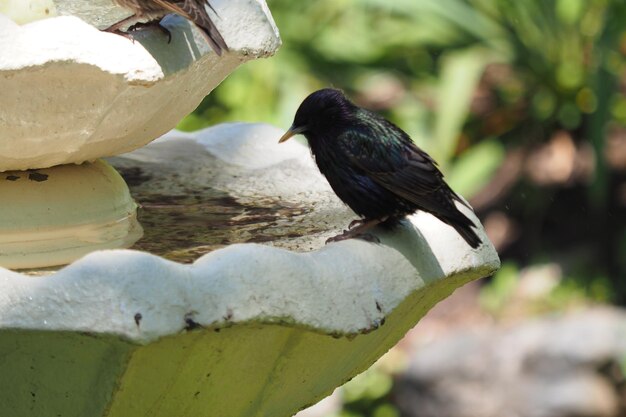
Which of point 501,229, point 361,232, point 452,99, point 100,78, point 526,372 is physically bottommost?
point 526,372

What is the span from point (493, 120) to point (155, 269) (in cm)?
472

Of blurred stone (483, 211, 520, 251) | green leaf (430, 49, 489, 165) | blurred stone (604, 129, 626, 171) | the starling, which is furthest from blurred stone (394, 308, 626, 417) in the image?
the starling

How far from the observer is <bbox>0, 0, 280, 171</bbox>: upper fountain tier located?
2100 mm

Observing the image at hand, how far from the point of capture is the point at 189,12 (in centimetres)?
243

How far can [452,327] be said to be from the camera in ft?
19.7

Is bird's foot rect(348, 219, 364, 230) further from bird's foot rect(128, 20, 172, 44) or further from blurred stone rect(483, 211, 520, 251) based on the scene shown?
blurred stone rect(483, 211, 520, 251)

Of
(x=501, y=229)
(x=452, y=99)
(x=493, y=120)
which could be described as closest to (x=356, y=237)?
(x=452, y=99)

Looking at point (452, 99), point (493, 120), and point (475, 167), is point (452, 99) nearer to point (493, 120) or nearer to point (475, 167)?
point (475, 167)

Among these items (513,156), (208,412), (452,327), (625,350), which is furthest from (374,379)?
(208,412)

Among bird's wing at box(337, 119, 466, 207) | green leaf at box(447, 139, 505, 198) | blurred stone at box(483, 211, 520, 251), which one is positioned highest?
bird's wing at box(337, 119, 466, 207)

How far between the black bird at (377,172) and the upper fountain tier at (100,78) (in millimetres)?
402

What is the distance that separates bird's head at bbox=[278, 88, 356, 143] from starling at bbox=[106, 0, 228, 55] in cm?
58

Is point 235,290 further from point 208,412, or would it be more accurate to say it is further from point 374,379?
point 374,379

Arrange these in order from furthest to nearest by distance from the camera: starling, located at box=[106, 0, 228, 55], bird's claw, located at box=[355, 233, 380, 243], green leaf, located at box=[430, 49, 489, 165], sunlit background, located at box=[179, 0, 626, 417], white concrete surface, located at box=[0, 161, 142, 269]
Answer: green leaf, located at box=[430, 49, 489, 165] → sunlit background, located at box=[179, 0, 626, 417] → white concrete surface, located at box=[0, 161, 142, 269] → bird's claw, located at box=[355, 233, 380, 243] → starling, located at box=[106, 0, 228, 55]
